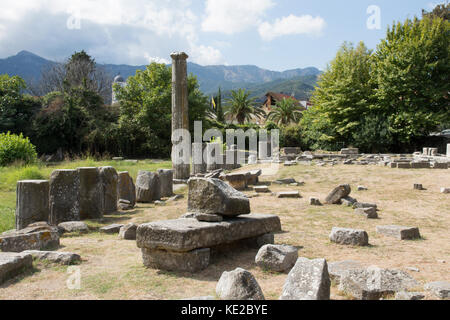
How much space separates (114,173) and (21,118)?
21.1m

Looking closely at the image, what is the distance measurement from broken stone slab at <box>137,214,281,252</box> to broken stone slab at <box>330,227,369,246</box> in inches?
60.5

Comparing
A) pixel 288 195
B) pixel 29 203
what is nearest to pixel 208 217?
pixel 29 203

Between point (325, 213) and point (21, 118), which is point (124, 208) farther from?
point (21, 118)

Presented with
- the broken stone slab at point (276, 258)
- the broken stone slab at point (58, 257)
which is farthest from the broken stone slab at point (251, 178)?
the broken stone slab at point (58, 257)

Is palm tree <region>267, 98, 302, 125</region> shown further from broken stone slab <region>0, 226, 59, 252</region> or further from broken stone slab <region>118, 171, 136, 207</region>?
broken stone slab <region>0, 226, 59, 252</region>

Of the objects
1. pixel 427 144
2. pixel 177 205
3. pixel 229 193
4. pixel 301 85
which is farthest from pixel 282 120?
pixel 301 85

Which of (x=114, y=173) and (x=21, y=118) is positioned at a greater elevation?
(x=21, y=118)

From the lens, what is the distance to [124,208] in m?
10.2

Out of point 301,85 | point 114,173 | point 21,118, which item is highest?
point 301,85

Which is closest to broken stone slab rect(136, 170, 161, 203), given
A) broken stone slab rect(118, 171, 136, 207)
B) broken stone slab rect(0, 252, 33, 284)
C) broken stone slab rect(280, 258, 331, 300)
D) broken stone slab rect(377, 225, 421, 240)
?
broken stone slab rect(118, 171, 136, 207)

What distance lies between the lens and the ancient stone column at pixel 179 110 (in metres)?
14.5

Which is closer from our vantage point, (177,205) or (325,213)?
(325,213)

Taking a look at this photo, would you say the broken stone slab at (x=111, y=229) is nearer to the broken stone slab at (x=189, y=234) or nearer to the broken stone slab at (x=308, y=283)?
the broken stone slab at (x=189, y=234)
